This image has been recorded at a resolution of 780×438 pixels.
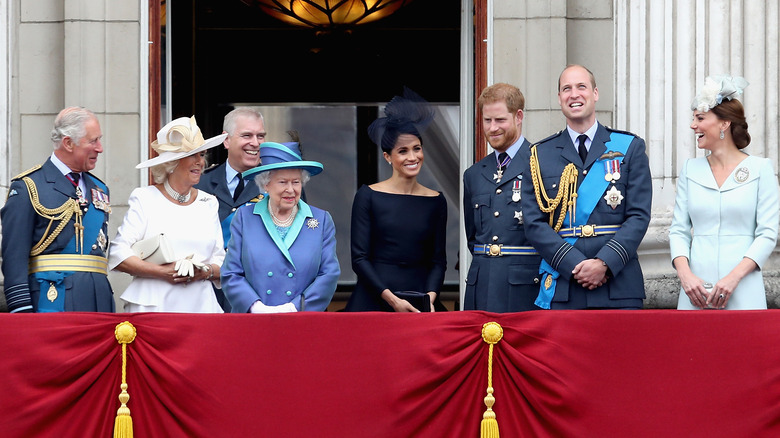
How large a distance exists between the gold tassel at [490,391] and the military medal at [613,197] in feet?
3.29

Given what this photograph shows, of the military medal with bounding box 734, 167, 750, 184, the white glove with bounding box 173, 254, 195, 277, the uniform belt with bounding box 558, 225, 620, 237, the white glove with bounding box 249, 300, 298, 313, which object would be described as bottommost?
the white glove with bounding box 249, 300, 298, 313

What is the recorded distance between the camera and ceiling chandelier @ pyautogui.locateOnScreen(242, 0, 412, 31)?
11945 millimetres

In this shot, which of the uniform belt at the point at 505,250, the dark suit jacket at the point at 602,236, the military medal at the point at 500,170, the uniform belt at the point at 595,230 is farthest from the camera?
the military medal at the point at 500,170

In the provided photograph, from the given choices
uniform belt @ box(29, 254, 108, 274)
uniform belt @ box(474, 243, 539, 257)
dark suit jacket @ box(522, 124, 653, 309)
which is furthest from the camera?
uniform belt @ box(474, 243, 539, 257)

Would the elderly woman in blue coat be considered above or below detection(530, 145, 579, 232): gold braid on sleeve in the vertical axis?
below

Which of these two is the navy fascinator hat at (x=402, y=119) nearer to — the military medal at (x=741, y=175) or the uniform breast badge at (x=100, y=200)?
the uniform breast badge at (x=100, y=200)

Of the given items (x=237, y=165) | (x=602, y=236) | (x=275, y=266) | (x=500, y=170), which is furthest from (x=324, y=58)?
(x=602, y=236)

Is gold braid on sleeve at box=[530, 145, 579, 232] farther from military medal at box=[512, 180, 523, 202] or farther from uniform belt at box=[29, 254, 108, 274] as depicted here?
uniform belt at box=[29, 254, 108, 274]

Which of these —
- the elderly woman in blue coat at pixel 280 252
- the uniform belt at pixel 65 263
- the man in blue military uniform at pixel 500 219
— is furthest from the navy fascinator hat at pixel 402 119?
the uniform belt at pixel 65 263

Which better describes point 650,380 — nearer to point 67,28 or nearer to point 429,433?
point 429,433

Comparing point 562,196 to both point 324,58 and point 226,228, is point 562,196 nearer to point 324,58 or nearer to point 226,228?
point 226,228

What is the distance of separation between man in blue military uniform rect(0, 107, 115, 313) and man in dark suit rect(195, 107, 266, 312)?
79 cm

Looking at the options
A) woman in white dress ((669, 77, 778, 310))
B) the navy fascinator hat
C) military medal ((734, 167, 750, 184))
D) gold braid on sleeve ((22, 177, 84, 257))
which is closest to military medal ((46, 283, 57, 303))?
gold braid on sleeve ((22, 177, 84, 257))

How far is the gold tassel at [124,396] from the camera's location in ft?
15.5
